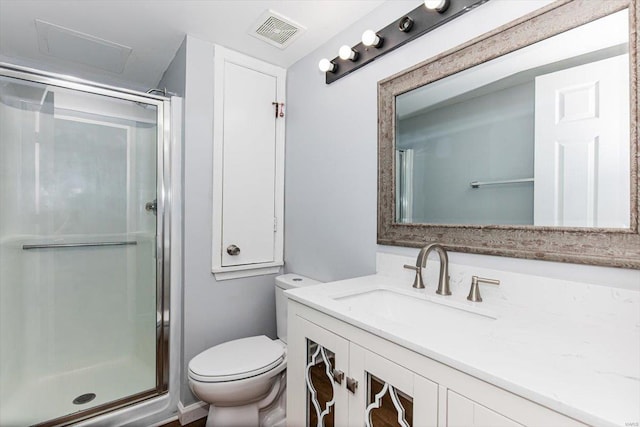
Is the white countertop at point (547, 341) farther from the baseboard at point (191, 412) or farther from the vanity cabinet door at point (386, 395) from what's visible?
the baseboard at point (191, 412)

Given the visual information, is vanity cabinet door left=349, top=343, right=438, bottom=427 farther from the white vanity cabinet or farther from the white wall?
the white wall

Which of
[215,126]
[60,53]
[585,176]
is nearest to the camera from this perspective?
[585,176]

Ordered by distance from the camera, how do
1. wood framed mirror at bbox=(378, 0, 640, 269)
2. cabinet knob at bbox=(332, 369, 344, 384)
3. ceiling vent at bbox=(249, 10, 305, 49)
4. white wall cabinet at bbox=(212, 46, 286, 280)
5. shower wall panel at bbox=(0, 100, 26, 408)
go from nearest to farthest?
wood framed mirror at bbox=(378, 0, 640, 269) → cabinet knob at bbox=(332, 369, 344, 384) → shower wall panel at bbox=(0, 100, 26, 408) → ceiling vent at bbox=(249, 10, 305, 49) → white wall cabinet at bbox=(212, 46, 286, 280)

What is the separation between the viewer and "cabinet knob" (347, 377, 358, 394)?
88 cm

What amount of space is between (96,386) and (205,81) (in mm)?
1764

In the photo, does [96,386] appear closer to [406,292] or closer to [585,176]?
[406,292]

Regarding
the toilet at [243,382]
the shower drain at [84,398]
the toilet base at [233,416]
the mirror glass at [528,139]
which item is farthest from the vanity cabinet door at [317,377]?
the shower drain at [84,398]

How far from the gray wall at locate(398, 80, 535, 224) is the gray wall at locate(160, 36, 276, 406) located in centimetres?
110

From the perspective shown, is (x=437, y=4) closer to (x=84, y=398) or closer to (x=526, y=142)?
(x=526, y=142)

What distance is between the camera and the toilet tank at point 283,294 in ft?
5.85

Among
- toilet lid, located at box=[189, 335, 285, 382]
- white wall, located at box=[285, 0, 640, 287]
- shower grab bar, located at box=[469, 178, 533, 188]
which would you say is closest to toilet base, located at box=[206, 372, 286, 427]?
toilet lid, located at box=[189, 335, 285, 382]

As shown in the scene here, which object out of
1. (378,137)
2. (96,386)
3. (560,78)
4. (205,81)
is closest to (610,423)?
(560,78)

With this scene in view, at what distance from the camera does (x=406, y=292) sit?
1.19 meters

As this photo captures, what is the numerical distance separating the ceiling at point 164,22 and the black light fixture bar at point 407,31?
18cm
